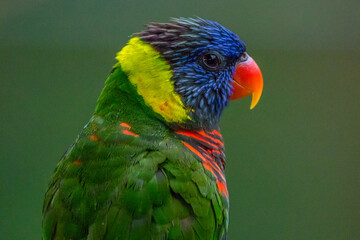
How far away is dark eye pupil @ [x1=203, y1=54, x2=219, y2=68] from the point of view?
Answer: 1.46m

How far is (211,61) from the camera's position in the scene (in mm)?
1471

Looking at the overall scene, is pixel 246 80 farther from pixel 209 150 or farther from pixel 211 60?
pixel 209 150

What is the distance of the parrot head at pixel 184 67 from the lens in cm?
135

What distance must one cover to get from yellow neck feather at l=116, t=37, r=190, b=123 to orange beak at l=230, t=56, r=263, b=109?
29cm

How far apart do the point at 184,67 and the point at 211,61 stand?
12cm

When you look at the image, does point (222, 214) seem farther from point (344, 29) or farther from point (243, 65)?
point (344, 29)

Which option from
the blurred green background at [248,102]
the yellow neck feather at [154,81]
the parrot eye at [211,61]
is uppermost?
the parrot eye at [211,61]

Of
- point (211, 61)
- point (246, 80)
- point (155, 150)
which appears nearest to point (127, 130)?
point (155, 150)

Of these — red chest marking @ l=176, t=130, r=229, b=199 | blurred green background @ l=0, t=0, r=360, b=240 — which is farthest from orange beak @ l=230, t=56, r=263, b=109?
blurred green background @ l=0, t=0, r=360, b=240

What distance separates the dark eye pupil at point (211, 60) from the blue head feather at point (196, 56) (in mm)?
18

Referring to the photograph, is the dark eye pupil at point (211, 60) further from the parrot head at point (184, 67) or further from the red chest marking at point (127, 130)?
the red chest marking at point (127, 130)

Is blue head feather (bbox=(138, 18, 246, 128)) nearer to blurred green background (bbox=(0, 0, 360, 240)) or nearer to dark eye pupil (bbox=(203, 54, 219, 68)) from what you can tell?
dark eye pupil (bbox=(203, 54, 219, 68))

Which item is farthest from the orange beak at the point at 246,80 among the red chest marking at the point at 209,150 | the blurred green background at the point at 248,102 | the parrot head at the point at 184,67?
the blurred green background at the point at 248,102

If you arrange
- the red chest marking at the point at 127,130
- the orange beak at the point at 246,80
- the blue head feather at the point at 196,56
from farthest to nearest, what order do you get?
the orange beak at the point at 246,80
the blue head feather at the point at 196,56
the red chest marking at the point at 127,130
